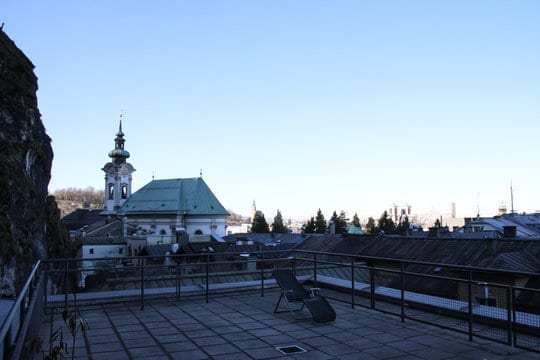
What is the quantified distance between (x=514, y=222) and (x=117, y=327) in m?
63.9

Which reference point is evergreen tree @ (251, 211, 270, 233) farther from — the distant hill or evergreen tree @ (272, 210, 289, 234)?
the distant hill

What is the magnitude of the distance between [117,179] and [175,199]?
11666 millimetres

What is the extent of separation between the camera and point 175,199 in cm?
7506

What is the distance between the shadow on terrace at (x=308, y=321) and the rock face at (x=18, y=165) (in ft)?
39.9

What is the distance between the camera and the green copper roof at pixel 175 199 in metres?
73.8

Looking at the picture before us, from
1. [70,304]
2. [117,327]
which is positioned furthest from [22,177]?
[117,327]

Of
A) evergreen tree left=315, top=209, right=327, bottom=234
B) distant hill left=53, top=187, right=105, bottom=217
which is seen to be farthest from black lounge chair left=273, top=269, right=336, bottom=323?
distant hill left=53, top=187, right=105, bottom=217

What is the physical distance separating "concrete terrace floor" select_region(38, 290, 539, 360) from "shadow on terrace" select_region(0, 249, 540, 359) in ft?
0.05

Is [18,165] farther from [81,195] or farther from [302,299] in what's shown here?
[81,195]

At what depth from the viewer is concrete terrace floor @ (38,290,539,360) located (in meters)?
5.89

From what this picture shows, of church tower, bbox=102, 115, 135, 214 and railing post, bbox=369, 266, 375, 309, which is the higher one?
church tower, bbox=102, 115, 135, 214

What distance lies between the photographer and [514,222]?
61969 millimetres

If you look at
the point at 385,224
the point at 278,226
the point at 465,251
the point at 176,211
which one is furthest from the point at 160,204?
the point at 465,251

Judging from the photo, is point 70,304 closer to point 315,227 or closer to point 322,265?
point 322,265
